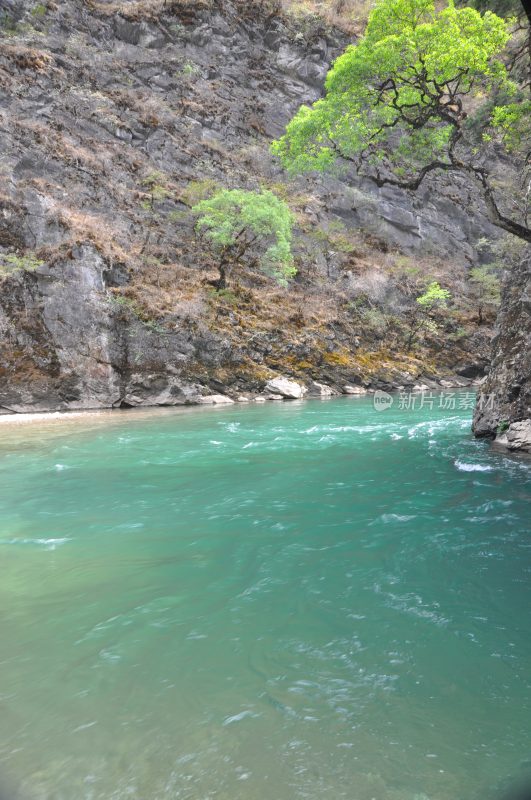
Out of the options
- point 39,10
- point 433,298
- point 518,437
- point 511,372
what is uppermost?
point 39,10

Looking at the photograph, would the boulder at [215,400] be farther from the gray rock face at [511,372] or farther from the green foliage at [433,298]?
the green foliage at [433,298]

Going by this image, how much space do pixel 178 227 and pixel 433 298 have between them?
Result: 62.7 feet

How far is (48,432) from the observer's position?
46.6 feet

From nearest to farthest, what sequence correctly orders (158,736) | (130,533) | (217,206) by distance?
(158,736) → (130,533) → (217,206)

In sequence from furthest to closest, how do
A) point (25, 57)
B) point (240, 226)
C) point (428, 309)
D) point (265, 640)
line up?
point (428, 309), point (25, 57), point (240, 226), point (265, 640)

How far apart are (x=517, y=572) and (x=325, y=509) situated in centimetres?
267

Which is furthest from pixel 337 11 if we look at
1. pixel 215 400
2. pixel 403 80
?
pixel 403 80

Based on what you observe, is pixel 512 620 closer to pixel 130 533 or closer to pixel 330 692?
pixel 330 692

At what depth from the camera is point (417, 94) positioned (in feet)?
30.8

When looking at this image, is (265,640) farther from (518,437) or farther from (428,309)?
(428,309)

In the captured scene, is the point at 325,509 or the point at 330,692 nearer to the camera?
the point at 330,692

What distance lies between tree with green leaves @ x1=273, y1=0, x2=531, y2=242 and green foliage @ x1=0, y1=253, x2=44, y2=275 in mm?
14660

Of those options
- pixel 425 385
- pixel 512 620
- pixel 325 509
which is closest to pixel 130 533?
pixel 325 509

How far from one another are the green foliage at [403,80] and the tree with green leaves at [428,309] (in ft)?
77.1
